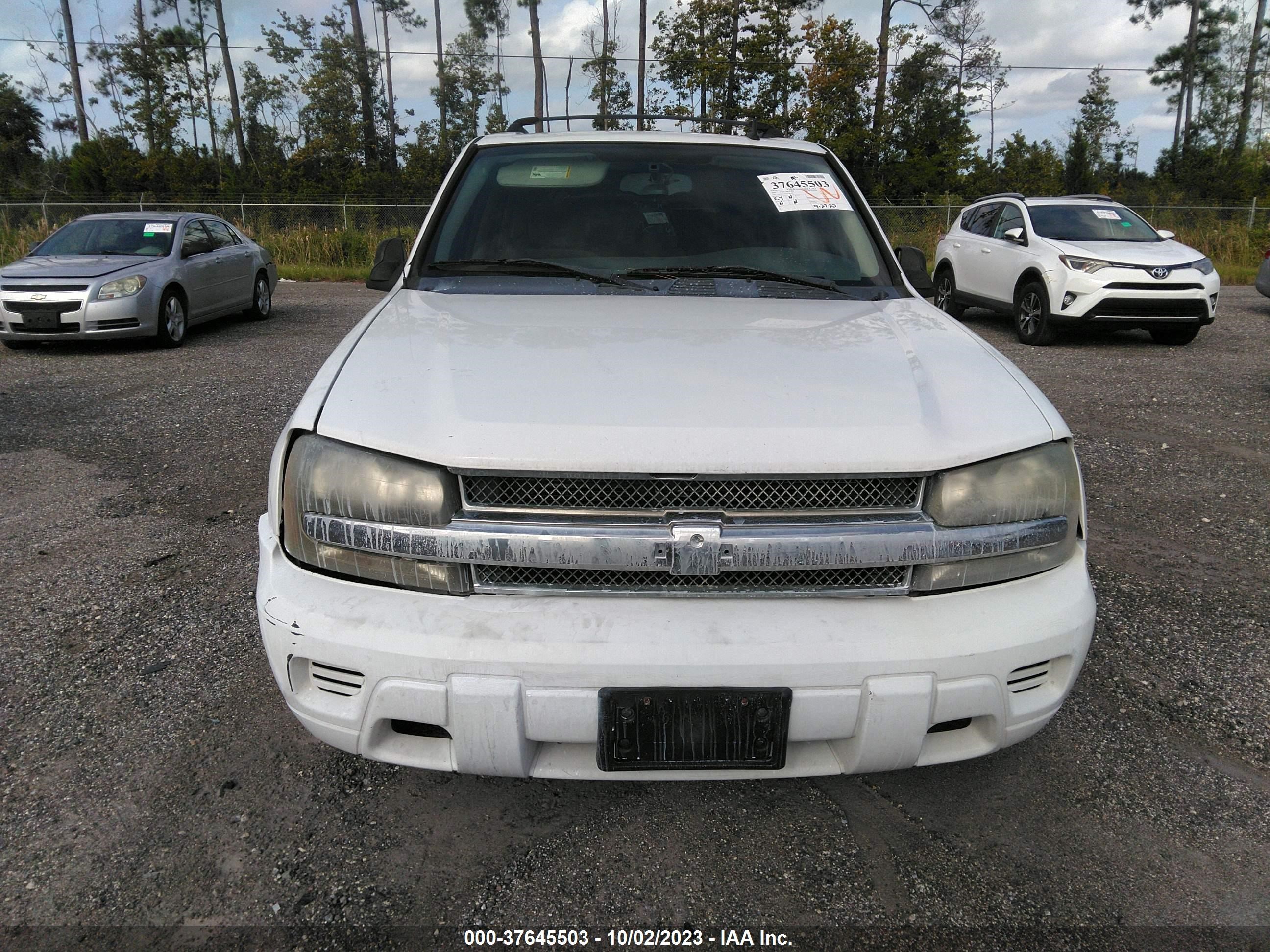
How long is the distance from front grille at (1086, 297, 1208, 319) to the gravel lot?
633cm

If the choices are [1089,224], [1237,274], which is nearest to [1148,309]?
[1089,224]

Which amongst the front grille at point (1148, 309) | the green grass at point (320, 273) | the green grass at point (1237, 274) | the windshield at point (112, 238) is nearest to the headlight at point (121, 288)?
the windshield at point (112, 238)

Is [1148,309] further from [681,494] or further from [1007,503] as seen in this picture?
[681,494]

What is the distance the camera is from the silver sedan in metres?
8.67

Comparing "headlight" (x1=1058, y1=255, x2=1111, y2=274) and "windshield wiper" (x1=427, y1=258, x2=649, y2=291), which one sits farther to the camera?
"headlight" (x1=1058, y1=255, x2=1111, y2=274)

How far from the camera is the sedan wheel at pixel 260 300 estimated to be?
1121cm

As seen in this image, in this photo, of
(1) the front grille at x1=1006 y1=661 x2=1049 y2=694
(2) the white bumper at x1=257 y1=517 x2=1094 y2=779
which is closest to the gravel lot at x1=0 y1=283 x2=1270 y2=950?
(2) the white bumper at x1=257 y1=517 x2=1094 y2=779

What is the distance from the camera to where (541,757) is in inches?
67.1

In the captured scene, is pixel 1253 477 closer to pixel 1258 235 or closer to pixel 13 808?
pixel 13 808

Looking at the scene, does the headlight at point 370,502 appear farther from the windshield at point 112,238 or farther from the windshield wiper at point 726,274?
the windshield at point 112,238

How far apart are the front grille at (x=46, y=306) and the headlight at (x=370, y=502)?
28.1 feet

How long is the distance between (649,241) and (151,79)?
52718 millimetres

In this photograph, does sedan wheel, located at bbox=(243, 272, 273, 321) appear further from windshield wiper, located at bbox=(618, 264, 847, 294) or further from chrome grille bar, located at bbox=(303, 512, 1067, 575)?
chrome grille bar, located at bbox=(303, 512, 1067, 575)

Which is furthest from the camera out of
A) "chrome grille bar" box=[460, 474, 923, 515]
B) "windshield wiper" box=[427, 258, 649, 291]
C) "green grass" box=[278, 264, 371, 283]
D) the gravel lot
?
"green grass" box=[278, 264, 371, 283]
